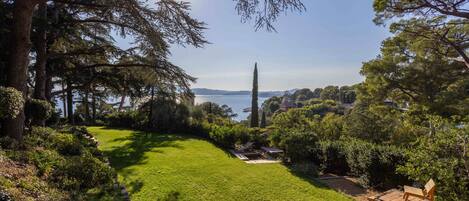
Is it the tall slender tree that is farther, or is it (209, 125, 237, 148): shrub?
the tall slender tree

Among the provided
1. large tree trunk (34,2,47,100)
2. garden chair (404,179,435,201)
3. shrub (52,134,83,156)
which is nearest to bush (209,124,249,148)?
shrub (52,134,83,156)

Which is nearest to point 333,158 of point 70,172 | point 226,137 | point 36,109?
point 226,137

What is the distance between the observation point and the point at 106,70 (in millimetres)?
Answer: 13102

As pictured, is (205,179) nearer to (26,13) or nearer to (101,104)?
(26,13)

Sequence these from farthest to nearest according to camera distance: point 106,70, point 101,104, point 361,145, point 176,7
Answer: point 101,104, point 106,70, point 361,145, point 176,7

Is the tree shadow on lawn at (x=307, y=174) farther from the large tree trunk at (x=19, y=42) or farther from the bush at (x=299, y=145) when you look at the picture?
the large tree trunk at (x=19, y=42)

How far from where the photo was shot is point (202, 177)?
848cm

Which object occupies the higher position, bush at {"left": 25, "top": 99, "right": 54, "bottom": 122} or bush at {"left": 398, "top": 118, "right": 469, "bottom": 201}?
bush at {"left": 25, "top": 99, "right": 54, "bottom": 122}

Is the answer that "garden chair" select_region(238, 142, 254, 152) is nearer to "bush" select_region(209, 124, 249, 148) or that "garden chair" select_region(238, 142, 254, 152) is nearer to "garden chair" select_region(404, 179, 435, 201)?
"bush" select_region(209, 124, 249, 148)

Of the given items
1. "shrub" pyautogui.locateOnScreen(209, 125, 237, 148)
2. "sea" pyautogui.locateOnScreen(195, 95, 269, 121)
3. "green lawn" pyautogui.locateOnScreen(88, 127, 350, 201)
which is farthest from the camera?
"sea" pyautogui.locateOnScreen(195, 95, 269, 121)

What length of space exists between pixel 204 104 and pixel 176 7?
1960 cm

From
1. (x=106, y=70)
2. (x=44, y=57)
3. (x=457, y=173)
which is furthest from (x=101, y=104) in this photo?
(x=457, y=173)

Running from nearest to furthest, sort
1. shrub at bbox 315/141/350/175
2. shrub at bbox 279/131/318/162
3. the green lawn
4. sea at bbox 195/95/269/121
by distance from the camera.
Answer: the green lawn
shrub at bbox 315/141/350/175
shrub at bbox 279/131/318/162
sea at bbox 195/95/269/121

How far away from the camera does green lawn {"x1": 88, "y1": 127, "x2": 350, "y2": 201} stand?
23.7 feet
